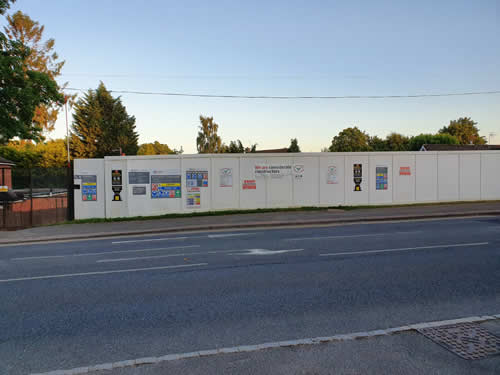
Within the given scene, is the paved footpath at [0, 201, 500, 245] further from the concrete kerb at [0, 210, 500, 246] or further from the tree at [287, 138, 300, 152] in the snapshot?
the tree at [287, 138, 300, 152]

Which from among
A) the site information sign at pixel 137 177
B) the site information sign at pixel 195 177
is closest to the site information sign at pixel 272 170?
the site information sign at pixel 195 177

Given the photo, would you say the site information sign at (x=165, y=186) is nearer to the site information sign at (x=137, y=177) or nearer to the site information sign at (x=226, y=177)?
the site information sign at (x=137, y=177)

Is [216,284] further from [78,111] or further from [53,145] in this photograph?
[53,145]

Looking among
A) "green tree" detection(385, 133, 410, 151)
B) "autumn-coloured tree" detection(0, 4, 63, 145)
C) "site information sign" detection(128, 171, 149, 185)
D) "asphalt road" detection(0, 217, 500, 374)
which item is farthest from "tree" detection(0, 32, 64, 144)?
"green tree" detection(385, 133, 410, 151)

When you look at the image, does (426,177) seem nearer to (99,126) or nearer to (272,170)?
(272,170)

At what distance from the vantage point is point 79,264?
9070 millimetres

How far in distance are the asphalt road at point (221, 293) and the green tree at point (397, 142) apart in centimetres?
7173

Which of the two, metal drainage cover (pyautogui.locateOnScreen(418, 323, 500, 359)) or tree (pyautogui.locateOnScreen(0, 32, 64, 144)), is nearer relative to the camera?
metal drainage cover (pyautogui.locateOnScreen(418, 323, 500, 359))

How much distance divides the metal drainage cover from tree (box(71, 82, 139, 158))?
57316mm

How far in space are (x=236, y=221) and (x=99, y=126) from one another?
155 ft

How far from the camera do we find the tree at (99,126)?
5631cm

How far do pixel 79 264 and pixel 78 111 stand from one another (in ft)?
179

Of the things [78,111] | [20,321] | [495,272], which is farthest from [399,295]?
[78,111]

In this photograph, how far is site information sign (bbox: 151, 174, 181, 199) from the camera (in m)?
18.7
